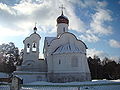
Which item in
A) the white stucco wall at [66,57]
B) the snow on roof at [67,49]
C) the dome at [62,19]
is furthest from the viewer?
the dome at [62,19]

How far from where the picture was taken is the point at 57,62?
23.6 metres

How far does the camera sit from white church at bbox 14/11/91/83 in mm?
22812

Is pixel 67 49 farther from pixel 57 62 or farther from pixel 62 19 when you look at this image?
pixel 62 19

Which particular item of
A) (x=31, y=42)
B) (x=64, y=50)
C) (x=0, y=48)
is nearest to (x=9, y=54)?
(x=0, y=48)

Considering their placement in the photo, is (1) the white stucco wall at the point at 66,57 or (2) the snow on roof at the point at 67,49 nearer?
(1) the white stucco wall at the point at 66,57

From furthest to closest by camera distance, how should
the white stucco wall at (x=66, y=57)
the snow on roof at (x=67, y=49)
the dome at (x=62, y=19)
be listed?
1. the dome at (x=62, y=19)
2. the snow on roof at (x=67, y=49)
3. the white stucco wall at (x=66, y=57)

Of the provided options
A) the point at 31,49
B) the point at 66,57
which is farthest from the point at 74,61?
the point at 31,49

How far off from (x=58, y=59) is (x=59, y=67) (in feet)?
3.51

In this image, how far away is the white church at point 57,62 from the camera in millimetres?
22812

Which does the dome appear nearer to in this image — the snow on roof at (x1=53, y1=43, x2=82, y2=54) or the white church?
the white church

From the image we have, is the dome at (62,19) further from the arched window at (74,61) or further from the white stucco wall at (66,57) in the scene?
the arched window at (74,61)

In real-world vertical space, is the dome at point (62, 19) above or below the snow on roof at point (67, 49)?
above

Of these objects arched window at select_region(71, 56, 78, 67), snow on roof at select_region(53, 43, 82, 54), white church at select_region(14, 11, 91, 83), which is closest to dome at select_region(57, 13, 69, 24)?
white church at select_region(14, 11, 91, 83)

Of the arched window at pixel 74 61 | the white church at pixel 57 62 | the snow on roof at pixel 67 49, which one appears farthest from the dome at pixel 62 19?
the arched window at pixel 74 61
